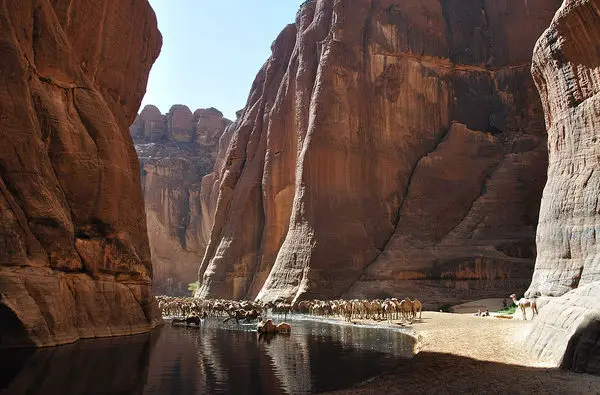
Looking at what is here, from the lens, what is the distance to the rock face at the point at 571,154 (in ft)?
92.3

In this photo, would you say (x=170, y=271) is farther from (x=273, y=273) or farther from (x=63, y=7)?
(x=63, y=7)

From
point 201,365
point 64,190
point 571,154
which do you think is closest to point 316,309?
point 571,154

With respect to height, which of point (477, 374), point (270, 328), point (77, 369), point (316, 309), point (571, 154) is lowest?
point (316, 309)

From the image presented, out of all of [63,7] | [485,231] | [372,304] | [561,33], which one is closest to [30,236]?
[63,7]

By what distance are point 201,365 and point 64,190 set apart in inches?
542

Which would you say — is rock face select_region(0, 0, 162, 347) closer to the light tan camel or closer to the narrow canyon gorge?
the narrow canyon gorge

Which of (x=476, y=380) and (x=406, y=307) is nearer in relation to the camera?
(x=476, y=380)

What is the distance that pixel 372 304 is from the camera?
39188mm

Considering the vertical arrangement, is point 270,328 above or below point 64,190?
below

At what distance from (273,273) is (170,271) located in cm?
5146

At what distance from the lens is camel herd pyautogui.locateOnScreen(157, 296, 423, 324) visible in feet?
122

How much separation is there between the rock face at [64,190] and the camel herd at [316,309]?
853 centimetres

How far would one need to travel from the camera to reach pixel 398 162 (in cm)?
5922

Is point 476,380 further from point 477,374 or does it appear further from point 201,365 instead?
point 201,365
